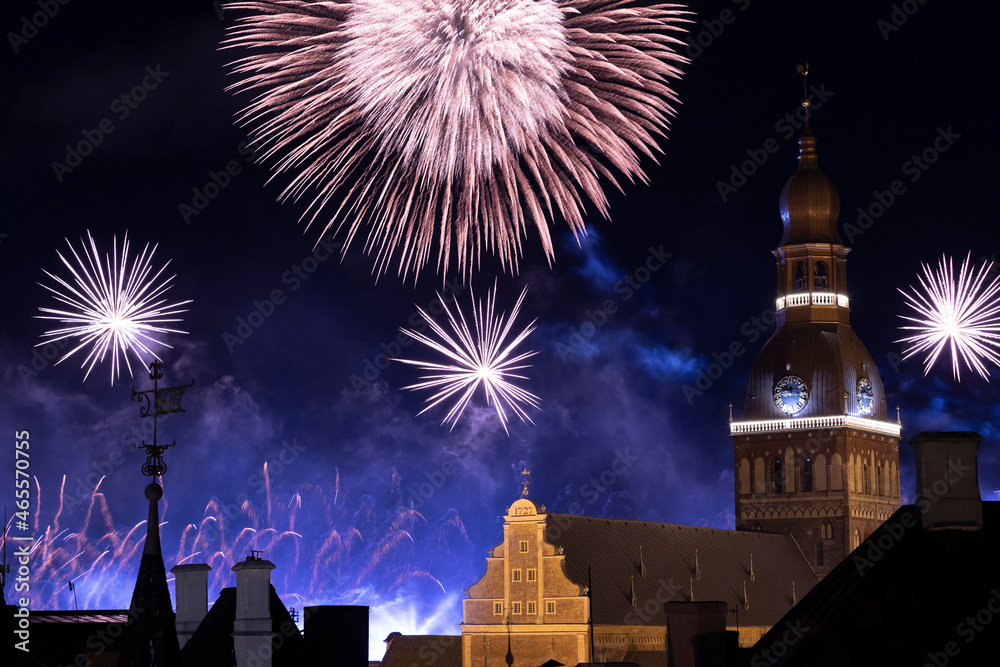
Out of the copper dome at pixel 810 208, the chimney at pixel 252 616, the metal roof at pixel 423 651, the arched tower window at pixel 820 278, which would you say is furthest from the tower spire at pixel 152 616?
the copper dome at pixel 810 208

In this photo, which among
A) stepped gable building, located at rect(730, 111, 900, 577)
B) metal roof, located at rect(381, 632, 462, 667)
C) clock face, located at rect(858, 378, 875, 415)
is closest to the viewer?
metal roof, located at rect(381, 632, 462, 667)

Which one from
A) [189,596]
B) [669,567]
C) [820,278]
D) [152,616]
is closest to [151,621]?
[152,616]

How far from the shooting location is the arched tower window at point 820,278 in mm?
133750

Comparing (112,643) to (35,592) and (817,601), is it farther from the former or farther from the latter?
(35,592)

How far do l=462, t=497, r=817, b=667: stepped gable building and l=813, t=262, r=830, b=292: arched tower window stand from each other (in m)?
28.4

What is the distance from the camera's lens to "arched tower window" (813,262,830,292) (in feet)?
439

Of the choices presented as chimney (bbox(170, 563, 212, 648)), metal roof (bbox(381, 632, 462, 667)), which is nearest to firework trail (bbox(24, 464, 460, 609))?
metal roof (bbox(381, 632, 462, 667))

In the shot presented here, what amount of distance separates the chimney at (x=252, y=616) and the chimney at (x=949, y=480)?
56.4 ft

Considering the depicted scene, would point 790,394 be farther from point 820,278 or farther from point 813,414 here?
point 820,278

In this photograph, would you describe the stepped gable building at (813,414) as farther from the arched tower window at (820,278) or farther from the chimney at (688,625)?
the chimney at (688,625)

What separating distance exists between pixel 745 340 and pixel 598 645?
297 feet

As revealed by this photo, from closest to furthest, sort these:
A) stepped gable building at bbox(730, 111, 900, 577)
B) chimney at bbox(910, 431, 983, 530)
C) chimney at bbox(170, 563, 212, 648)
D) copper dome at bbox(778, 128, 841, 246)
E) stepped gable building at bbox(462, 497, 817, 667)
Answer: chimney at bbox(910, 431, 983, 530) → chimney at bbox(170, 563, 212, 648) → stepped gable building at bbox(462, 497, 817, 667) → stepped gable building at bbox(730, 111, 900, 577) → copper dome at bbox(778, 128, 841, 246)

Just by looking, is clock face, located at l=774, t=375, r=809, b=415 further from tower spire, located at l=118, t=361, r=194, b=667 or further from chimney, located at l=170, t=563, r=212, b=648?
tower spire, located at l=118, t=361, r=194, b=667

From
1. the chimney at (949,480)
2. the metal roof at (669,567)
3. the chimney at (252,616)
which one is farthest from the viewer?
the metal roof at (669,567)
